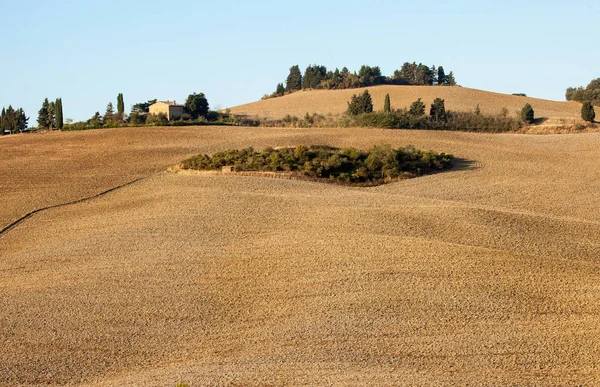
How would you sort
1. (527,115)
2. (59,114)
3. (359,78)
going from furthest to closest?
(359,78)
(527,115)
(59,114)

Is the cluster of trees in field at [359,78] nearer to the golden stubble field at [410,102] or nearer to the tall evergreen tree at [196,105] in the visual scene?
the golden stubble field at [410,102]

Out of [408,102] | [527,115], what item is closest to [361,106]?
[527,115]

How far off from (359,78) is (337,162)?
5981 cm

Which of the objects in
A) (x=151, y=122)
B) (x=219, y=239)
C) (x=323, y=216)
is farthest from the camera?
(x=151, y=122)

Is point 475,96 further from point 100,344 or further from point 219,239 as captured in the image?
point 100,344

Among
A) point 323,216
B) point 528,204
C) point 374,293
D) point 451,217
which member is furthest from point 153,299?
point 528,204

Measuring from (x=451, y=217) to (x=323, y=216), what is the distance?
461 centimetres

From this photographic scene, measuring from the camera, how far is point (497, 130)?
6303 centimetres

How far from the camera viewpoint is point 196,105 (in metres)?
68.5

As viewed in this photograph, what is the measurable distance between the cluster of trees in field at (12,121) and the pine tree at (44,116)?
1427 mm

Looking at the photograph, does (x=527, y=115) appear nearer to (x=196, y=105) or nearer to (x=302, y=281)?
(x=196, y=105)

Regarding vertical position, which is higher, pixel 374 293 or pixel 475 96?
pixel 475 96

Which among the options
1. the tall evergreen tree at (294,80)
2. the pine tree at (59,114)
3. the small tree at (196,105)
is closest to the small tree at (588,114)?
the small tree at (196,105)

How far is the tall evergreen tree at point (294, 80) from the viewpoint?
11138 cm
